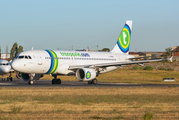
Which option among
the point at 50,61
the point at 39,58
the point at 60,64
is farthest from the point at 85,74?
the point at 39,58

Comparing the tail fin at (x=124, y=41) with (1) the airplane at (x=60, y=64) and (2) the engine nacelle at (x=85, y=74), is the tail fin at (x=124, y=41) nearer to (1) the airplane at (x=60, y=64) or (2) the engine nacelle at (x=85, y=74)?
(1) the airplane at (x=60, y=64)

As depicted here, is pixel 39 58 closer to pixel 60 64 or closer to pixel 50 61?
pixel 50 61

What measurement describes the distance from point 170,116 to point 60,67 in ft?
85.0

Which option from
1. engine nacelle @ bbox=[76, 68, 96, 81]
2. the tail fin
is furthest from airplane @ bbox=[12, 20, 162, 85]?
the tail fin

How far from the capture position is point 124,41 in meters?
49.4

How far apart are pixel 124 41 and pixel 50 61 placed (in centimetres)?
1540

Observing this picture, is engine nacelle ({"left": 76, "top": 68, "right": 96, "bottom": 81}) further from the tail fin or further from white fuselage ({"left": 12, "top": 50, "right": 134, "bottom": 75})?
the tail fin

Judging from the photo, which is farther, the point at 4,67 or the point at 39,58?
the point at 4,67

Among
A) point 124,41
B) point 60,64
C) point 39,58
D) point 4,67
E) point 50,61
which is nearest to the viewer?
point 39,58

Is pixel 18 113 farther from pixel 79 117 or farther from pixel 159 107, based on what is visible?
pixel 159 107

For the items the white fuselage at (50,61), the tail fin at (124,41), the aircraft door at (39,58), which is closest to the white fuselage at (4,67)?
the white fuselage at (50,61)

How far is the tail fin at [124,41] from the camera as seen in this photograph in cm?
4919

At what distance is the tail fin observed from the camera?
161 ft

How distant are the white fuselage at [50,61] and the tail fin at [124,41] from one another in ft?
19.2
